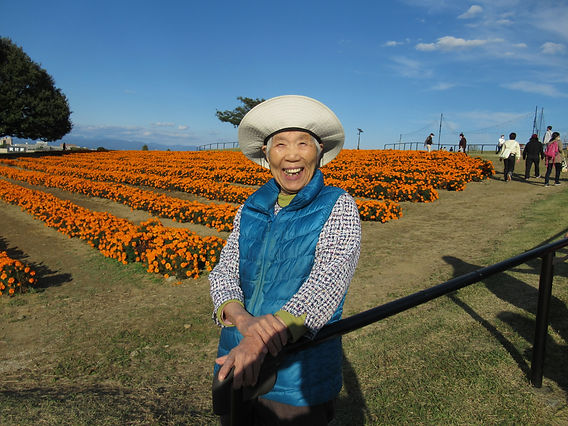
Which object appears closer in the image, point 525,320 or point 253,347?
point 253,347

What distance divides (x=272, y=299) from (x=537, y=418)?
2.27 m

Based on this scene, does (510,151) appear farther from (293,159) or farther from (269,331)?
(269,331)

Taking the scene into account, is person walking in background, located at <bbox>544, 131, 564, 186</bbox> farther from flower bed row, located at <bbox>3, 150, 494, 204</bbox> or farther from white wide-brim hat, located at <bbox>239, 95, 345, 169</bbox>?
white wide-brim hat, located at <bbox>239, 95, 345, 169</bbox>

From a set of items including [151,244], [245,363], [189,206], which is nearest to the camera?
[245,363]

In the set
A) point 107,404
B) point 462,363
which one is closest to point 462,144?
point 462,363

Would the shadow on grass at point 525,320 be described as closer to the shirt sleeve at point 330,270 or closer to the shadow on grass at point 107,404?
the shirt sleeve at point 330,270

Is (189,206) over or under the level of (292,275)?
under

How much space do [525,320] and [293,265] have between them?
11.8 feet

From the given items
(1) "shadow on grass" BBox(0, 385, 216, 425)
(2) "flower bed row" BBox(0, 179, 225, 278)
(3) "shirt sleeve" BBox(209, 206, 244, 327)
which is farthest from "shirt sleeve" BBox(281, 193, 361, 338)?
Answer: (2) "flower bed row" BBox(0, 179, 225, 278)

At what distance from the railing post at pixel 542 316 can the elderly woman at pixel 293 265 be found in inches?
71.5

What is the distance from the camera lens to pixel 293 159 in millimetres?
1650

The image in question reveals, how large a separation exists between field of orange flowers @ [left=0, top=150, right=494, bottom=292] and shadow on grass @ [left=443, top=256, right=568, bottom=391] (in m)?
4.18

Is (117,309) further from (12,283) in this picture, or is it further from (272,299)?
(272,299)

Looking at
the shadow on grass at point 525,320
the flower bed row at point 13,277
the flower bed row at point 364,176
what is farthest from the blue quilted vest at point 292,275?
the flower bed row at point 364,176
